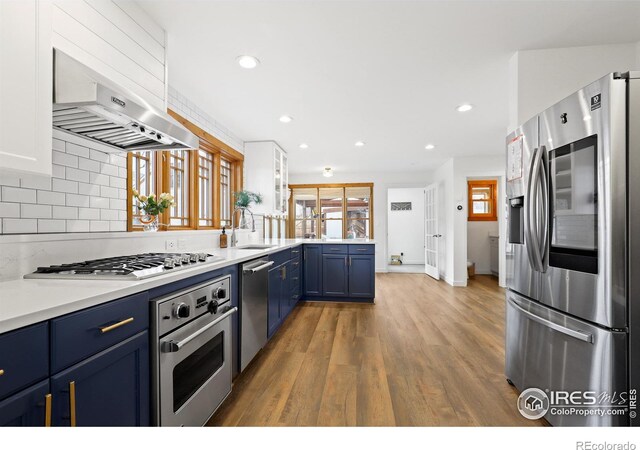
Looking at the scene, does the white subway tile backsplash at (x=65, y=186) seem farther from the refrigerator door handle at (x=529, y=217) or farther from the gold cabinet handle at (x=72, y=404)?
the refrigerator door handle at (x=529, y=217)

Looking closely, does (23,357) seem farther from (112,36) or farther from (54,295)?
(112,36)

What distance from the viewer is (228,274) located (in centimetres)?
193

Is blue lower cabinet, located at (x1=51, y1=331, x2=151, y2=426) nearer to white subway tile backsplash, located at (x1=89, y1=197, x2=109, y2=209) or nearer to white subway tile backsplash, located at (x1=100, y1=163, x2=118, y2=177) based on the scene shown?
white subway tile backsplash, located at (x1=89, y1=197, x2=109, y2=209)

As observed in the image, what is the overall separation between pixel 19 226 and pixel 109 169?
62cm

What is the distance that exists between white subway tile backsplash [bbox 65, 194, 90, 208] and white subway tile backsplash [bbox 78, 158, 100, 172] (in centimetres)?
16

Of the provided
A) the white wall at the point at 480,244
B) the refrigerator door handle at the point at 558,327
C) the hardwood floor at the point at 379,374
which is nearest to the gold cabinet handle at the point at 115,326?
the hardwood floor at the point at 379,374

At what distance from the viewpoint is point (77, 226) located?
171 centimetres

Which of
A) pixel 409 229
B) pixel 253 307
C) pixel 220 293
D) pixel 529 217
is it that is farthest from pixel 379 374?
pixel 409 229

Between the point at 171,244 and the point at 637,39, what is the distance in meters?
3.67

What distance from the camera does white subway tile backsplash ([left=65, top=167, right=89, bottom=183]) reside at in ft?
5.46

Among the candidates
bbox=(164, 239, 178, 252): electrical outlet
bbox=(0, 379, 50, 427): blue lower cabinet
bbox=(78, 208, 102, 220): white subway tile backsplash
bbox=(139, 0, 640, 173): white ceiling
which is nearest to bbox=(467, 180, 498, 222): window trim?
bbox=(139, 0, 640, 173): white ceiling

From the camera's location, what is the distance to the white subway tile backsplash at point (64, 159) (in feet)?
5.22

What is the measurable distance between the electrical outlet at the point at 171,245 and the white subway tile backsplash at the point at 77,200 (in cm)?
69
